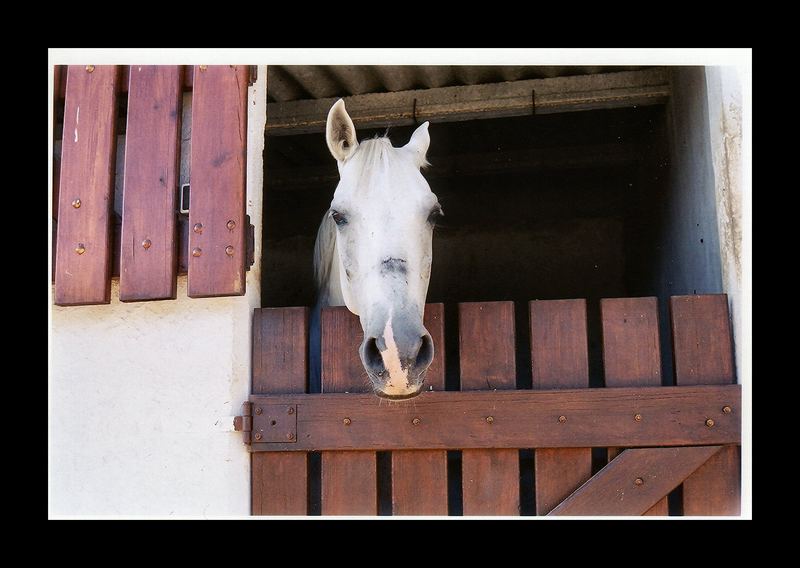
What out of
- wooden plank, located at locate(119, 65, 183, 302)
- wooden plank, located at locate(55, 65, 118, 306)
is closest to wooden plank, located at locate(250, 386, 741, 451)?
wooden plank, located at locate(119, 65, 183, 302)

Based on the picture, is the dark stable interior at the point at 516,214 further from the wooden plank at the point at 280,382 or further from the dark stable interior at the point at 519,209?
the wooden plank at the point at 280,382

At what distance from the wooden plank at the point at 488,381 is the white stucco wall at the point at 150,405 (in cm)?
76

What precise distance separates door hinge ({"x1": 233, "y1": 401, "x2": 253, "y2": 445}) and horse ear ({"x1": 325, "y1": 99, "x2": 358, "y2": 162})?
0.97 meters

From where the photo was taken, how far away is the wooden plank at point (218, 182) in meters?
2.38

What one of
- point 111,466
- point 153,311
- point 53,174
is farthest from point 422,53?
point 111,466

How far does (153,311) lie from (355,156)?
2.99 ft

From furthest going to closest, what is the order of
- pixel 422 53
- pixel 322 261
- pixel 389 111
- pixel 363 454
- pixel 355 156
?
pixel 389 111 < pixel 322 261 < pixel 355 156 < pixel 363 454 < pixel 422 53

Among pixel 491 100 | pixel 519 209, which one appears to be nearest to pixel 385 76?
pixel 491 100

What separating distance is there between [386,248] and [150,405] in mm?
1009

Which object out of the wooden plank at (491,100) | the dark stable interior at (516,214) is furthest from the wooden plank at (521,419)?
the dark stable interior at (516,214)

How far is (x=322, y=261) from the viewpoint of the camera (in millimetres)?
3354

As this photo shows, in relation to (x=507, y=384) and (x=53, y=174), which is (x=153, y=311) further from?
(x=507, y=384)

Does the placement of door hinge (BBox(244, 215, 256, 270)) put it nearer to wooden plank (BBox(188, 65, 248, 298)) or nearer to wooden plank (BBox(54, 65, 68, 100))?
wooden plank (BBox(188, 65, 248, 298))

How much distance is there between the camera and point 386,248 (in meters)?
2.21
